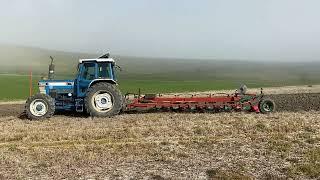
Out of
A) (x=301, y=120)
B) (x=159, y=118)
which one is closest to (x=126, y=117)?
(x=159, y=118)

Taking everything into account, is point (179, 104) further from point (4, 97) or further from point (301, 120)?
point (4, 97)

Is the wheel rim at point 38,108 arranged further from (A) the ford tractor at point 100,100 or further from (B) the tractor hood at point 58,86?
(B) the tractor hood at point 58,86

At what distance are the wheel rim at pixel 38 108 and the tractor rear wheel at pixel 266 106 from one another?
10651mm

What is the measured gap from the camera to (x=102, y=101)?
2422cm

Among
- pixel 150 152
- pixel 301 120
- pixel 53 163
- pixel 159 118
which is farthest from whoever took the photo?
pixel 159 118

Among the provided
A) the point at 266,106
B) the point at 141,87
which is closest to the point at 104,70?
the point at 266,106

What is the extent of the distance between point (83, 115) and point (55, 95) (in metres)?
1.72

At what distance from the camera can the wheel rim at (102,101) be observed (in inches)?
947

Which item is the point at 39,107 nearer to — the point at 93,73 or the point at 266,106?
the point at 93,73

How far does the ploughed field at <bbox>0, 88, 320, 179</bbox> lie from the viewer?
13.5 metres

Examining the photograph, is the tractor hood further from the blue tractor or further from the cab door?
the cab door

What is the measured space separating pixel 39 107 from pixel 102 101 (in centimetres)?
298

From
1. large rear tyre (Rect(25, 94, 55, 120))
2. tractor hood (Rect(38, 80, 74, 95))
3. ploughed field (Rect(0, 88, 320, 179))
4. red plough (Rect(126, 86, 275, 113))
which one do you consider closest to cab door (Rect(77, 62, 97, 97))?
tractor hood (Rect(38, 80, 74, 95))

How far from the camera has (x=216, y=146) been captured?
1661 centimetres
